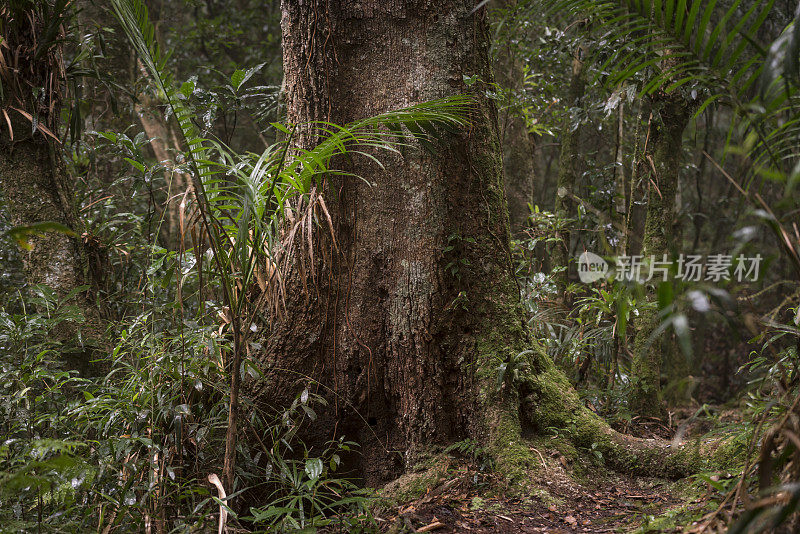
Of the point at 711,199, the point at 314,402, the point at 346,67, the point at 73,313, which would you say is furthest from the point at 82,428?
the point at 711,199

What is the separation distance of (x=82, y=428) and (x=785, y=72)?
8.80ft

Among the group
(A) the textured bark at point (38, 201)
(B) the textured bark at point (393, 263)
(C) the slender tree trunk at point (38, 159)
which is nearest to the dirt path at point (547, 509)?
(B) the textured bark at point (393, 263)

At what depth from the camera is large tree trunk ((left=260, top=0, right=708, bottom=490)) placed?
2.65 meters

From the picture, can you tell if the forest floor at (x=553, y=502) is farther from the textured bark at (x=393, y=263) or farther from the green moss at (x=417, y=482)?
the textured bark at (x=393, y=263)

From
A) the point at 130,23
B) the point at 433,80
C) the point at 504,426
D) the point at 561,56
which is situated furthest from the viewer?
the point at 561,56

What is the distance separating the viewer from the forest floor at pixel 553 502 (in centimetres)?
212

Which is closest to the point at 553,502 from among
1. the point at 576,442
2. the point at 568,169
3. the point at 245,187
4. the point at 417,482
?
the point at 576,442

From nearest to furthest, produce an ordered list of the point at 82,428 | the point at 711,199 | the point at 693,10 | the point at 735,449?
the point at 693,10 → the point at 735,449 → the point at 82,428 → the point at 711,199

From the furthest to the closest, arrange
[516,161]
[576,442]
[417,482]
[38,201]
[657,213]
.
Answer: [516,161], [657,213], [38,201], [576,442], [417,482]

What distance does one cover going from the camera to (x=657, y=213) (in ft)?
12.9

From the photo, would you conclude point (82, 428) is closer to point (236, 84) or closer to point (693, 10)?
point (236, 84)

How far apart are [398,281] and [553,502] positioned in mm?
1137

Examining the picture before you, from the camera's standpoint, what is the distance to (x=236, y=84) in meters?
2.62

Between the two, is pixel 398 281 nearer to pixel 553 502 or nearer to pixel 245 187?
pixel 245 187
